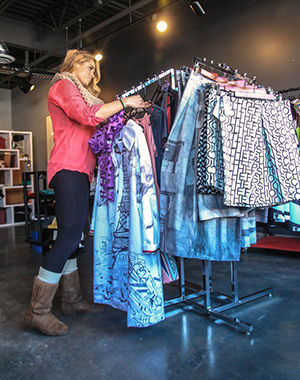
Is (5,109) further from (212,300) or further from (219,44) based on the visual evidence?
(212,300)

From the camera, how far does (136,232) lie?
66.8 inches

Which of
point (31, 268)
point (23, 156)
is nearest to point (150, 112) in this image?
point (31, 268)

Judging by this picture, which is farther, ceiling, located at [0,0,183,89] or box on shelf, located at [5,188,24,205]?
box on shelf, located at [5,188,24,205]

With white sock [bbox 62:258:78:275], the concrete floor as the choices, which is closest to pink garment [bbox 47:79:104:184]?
white sock [bbox 62:258:78:275]

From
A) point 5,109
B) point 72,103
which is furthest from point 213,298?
point 5,109

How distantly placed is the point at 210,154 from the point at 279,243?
7.72 ft

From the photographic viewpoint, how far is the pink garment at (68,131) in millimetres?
1717

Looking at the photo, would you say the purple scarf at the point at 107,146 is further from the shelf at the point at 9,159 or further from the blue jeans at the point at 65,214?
the shelf at the point at 9,159

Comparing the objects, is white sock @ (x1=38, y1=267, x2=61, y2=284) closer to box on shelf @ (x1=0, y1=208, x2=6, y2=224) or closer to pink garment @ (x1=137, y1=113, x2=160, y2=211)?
pink garment @ (x1=137, y1=113, x2=160, y2=211)

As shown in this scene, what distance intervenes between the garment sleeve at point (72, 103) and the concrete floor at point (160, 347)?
110 cm

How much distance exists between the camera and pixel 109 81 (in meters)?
6.03

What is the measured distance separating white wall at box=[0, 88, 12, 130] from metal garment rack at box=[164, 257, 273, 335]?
822 centimetres

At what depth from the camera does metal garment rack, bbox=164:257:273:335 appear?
1.84m

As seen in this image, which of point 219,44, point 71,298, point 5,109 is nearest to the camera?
point 71,298
